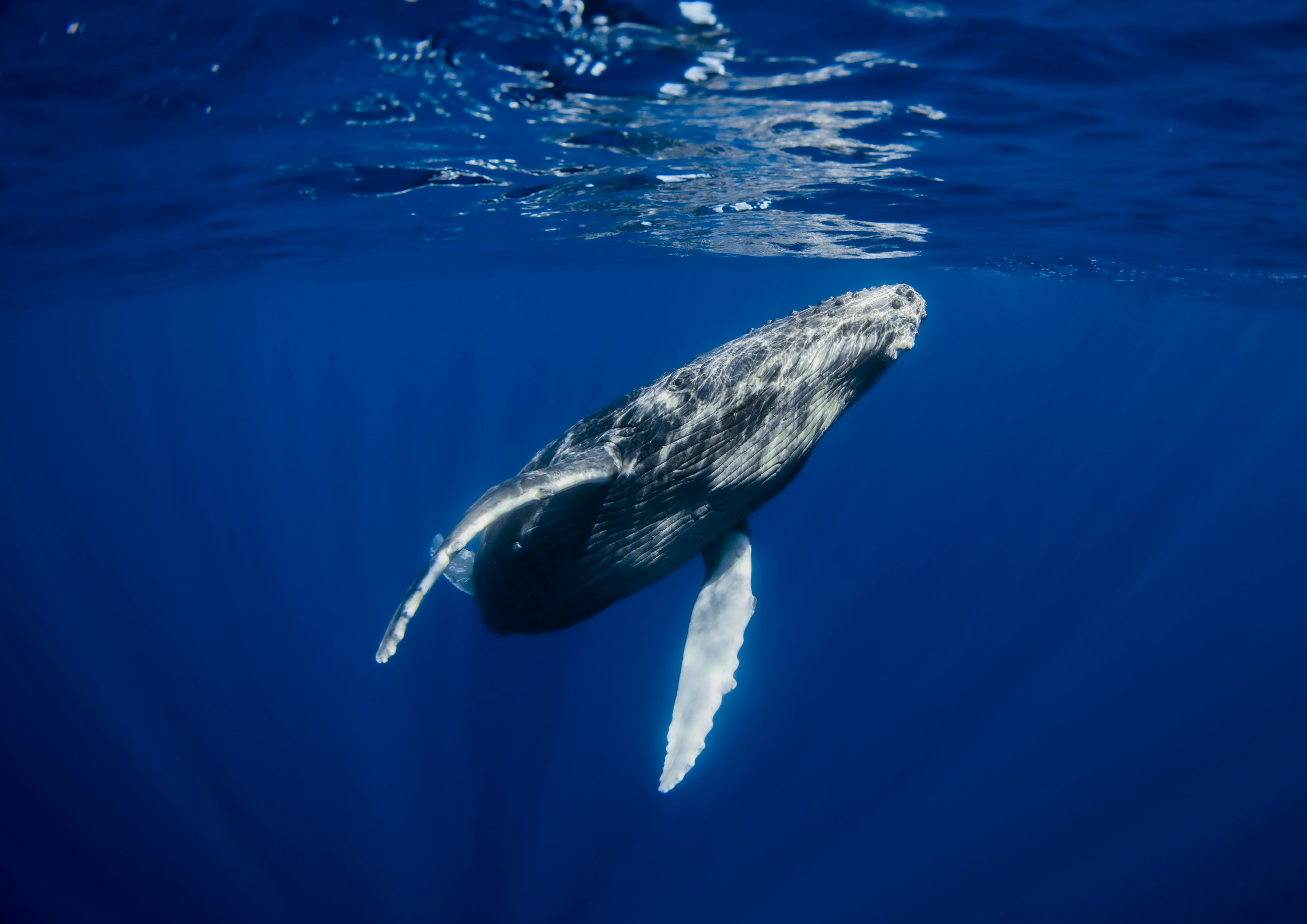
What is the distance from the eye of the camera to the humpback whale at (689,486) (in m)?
3.59

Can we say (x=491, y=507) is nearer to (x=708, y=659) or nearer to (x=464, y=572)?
(x=708, y=659)

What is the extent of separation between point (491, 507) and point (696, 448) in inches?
48.8

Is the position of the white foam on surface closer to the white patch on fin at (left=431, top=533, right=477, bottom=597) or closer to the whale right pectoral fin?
the whale right pectoral fin

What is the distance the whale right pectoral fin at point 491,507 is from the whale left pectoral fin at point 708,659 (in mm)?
1593

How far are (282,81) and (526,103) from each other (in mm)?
3454

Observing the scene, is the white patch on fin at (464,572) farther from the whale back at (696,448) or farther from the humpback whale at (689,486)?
the whale back at (696,448)

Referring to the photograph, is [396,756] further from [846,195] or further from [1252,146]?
[1252,146]

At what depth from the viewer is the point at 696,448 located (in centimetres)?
364

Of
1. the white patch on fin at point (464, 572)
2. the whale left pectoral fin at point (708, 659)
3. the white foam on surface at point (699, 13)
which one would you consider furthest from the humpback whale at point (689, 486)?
the white foam on surface at point (699, 13)

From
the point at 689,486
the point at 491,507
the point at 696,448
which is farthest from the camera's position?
the point at 689,486

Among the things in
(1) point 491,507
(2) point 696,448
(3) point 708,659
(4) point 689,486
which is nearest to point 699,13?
(2) point 696,448

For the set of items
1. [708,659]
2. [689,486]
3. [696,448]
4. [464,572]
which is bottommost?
[464,572]

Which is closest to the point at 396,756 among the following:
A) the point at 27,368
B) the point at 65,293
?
the point at 65,293

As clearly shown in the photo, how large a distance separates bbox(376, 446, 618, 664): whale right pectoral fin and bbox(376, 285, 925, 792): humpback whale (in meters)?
0.01
